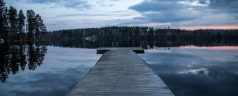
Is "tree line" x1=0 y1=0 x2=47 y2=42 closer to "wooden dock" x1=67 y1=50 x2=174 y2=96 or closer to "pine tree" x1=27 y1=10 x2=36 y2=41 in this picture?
"pine tree" x1=27 y1=10 x2=36 y2=41

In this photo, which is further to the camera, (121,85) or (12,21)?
(12,21)

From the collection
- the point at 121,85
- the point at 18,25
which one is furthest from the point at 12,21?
the point at 121,85

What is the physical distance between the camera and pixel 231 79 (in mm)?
17938

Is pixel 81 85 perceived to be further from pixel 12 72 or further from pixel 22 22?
pixel 22 22

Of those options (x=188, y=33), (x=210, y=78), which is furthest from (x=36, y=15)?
(x=188, y=33)

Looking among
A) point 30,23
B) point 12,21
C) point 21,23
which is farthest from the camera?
point 30,23

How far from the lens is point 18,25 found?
8181 cm

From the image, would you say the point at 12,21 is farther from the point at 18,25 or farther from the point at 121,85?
the point at 121,85

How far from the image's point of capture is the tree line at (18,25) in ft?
229

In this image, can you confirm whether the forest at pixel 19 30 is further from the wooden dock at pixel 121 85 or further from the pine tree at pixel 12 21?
the wooden dock at pixel 121 85

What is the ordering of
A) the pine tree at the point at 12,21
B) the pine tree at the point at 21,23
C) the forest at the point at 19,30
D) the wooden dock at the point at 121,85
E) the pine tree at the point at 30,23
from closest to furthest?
1. the wooden dock at the point at 121,85
2. the forest at the point at 19,30
3. the pine tree at the point at 12,21
4. the pine tree at the point at 21,23
5. the pine tree at the point at 30,23

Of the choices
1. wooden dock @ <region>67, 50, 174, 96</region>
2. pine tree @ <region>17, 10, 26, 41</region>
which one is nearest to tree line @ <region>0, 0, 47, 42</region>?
pine tree @ <region>17, 10, 26, 41</region>

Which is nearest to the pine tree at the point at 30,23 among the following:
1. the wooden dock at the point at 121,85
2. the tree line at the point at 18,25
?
the tree line at the point at 18,25

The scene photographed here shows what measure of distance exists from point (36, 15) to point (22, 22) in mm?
10070
